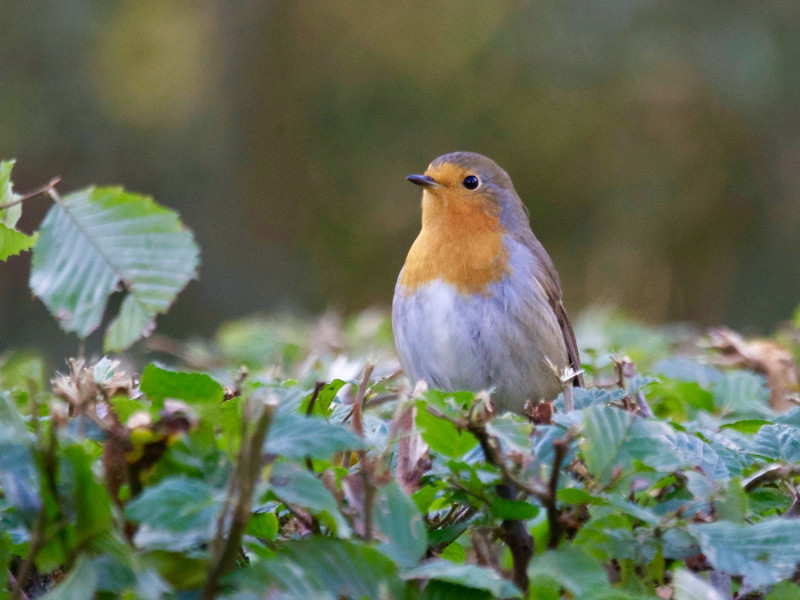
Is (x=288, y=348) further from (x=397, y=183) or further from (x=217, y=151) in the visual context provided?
(x=217, y=151)

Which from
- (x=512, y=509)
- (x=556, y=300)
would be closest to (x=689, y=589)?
(x=512, y=509)

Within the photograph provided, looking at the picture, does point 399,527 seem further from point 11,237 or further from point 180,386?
point 11,237

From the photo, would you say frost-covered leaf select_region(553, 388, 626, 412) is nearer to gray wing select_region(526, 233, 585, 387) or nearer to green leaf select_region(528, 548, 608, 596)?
green leaf select_region(528, 548, 608, 596)

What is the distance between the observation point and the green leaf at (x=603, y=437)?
111cm

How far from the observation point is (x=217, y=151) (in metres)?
9.75

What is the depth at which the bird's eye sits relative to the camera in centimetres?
351

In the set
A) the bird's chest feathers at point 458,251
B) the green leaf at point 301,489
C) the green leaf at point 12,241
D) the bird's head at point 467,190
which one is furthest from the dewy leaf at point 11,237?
the bird's head at point 467,190

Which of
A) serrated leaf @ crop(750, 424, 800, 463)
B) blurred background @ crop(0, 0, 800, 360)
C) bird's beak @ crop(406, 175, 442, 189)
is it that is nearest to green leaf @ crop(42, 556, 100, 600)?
serrated leaf @ crop(750, 424, 800, 463)

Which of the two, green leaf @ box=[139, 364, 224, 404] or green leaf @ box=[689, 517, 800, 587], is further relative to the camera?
green leaf @ box=[139, 364, 224, 404]

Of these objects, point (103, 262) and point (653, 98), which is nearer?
point (103, 262)

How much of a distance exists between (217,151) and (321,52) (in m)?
1.39

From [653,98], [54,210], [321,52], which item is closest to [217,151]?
[321,52]

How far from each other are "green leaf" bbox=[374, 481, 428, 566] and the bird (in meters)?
1.91

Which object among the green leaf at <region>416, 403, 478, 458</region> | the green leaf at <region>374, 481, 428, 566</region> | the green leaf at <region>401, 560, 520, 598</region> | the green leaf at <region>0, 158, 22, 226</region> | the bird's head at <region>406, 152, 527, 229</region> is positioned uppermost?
the green leaf at <region>0, 158, 22, 226</region>
